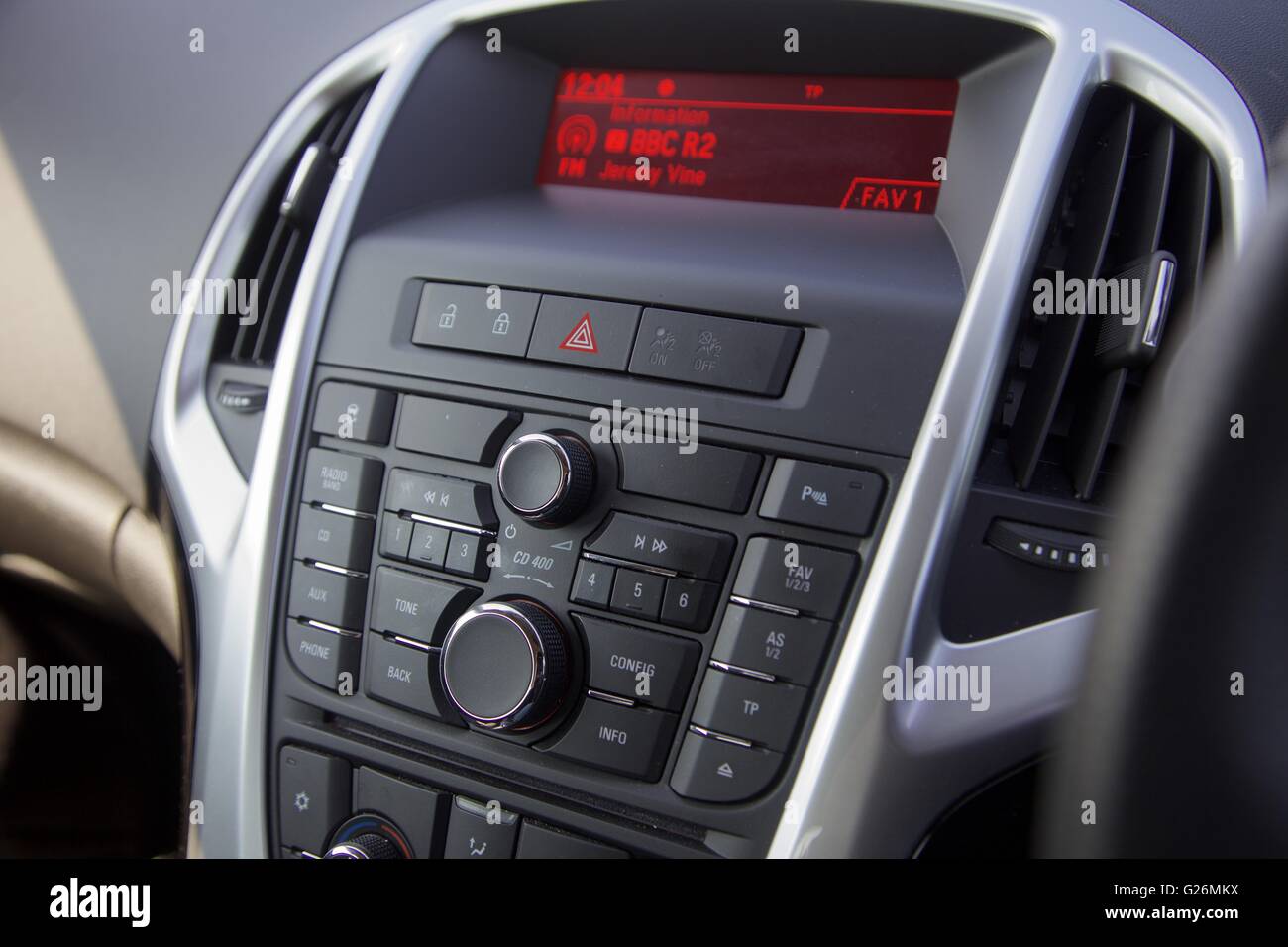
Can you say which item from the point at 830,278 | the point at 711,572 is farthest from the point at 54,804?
the point at 830,278

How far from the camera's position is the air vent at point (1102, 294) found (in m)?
0.73

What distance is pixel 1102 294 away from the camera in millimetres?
754

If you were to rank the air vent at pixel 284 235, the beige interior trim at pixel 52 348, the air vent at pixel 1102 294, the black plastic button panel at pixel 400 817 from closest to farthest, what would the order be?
the air vent at pixel 1102 294 → the black plastic button panel at pixel 400 817 → the air vent at pixel 284 235 → the beige interior trim at pixel 52 348

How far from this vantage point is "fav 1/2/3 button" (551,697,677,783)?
80cm

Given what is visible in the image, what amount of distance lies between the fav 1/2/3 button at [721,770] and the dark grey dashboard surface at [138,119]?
0.73 meters

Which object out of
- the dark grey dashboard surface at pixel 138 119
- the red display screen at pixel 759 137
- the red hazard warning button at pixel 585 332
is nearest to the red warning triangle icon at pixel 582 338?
the red hazard warning button at pixel 585 332

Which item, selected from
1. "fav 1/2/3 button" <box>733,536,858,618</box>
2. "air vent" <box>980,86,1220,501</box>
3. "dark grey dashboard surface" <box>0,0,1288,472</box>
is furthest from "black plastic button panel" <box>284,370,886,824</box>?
"dark grey dashboard surface" <box>0,0,1288,472</box>

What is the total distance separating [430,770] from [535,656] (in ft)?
0.61

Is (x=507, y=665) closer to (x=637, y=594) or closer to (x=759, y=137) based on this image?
(x=637, y=594)

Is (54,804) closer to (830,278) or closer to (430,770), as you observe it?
(430,770)

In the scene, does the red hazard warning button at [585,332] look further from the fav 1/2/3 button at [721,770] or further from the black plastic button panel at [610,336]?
the fav 1/2/3 button at [721,770]

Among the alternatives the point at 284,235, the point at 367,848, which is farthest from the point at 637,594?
the point at 284,235

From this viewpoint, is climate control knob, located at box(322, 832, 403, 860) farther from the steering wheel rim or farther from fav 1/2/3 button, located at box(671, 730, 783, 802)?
the steering wheel rim
